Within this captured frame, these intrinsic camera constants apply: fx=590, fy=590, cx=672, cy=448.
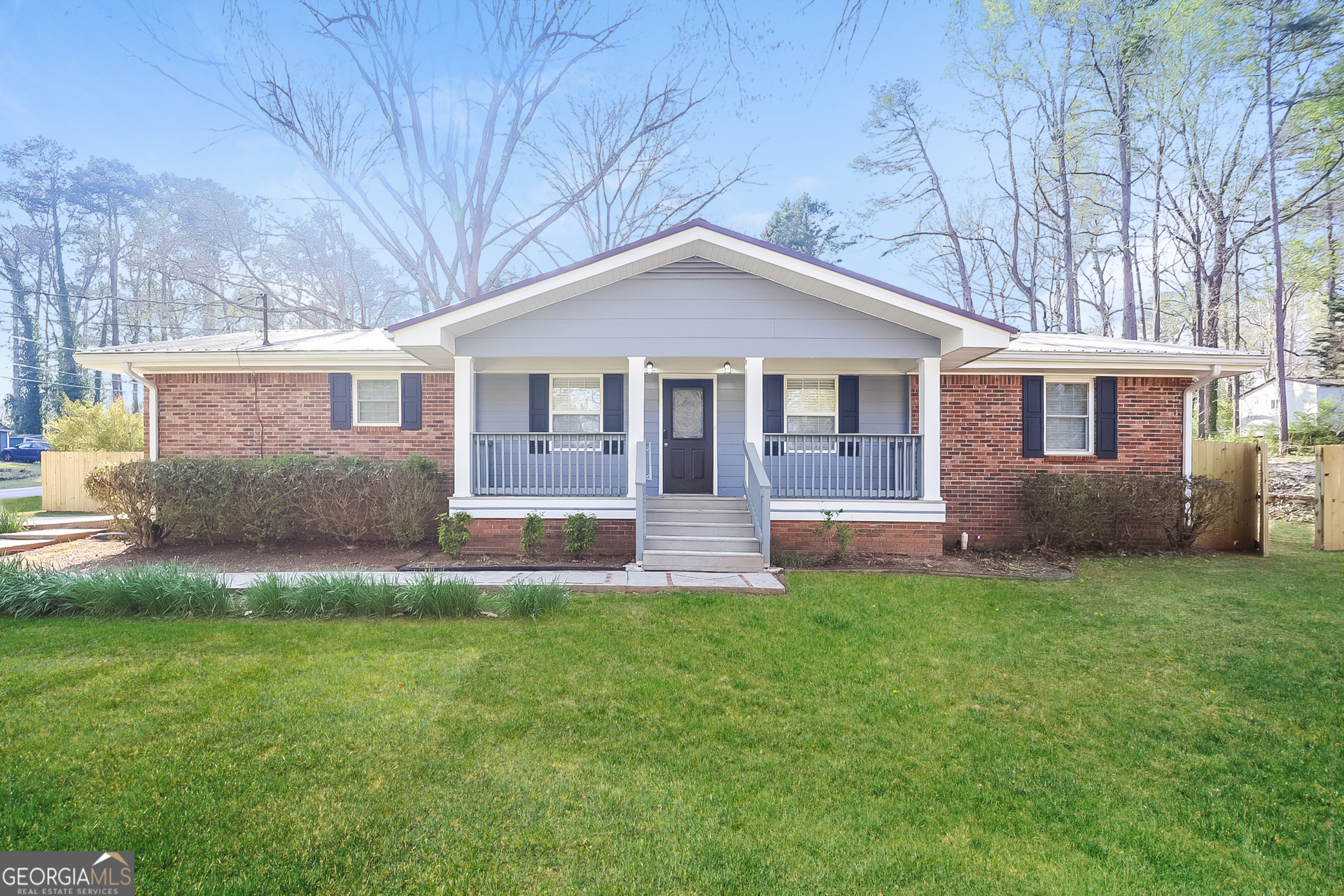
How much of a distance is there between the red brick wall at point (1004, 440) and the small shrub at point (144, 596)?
1001 cm

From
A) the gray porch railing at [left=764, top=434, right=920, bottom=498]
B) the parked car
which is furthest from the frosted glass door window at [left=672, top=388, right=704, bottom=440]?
the parked car

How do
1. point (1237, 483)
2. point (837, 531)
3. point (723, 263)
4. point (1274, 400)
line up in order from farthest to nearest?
point (1274, 400) < point (1237, 483) < point (723, 263) < point (837, 531)

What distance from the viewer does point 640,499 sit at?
778cm

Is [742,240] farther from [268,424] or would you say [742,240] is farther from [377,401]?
[268,424]

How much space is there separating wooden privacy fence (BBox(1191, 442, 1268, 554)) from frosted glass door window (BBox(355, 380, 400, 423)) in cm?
1373

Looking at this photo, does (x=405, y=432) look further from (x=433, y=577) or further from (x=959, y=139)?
(x=959, y=139)

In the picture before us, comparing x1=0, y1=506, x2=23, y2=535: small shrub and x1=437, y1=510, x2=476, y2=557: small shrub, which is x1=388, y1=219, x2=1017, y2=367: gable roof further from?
x1=0, y1=506, x2=23, y2=535: small shrub

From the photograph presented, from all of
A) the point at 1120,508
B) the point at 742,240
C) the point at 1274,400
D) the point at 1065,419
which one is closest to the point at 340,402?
the point at 742,240

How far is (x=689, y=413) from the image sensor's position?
10305 millimetres

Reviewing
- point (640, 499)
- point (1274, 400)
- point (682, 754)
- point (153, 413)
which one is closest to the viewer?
point (682, 754)

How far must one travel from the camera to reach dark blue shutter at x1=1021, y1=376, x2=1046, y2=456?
9875mm

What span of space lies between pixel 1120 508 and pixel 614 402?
806cm

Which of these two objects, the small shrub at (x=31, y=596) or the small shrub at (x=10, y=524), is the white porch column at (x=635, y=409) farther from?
the small shrub at (x=10, y=524)

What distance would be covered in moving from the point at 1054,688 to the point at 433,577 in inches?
213
